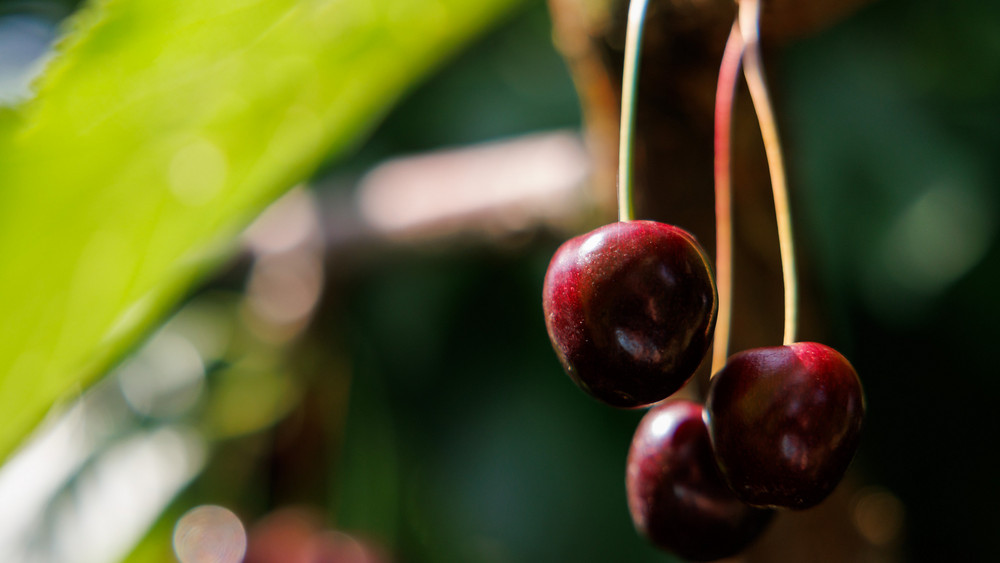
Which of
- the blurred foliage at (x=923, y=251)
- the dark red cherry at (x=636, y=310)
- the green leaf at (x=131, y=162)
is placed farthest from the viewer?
the blurred foliage at (x=923, y=251)

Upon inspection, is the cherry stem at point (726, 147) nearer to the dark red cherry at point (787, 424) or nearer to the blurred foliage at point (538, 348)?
the dark red cherry at point (787, 424)

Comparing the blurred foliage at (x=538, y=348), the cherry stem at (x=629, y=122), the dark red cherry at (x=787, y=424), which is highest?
the cherry stem at (x=629, y=122)

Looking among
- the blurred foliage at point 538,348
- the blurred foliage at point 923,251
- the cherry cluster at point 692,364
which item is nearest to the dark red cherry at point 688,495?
the cherry cluster at point 692,364

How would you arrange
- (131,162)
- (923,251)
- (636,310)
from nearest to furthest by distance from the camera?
1. (636,310)
2. (131,162)
3. (923,251)

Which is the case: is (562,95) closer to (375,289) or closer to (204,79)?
(375,289)

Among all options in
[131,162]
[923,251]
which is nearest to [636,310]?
[131,162]

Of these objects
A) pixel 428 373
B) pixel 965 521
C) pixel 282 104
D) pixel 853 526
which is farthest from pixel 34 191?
pixel 965 521

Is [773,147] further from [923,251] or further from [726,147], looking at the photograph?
[923,251]
